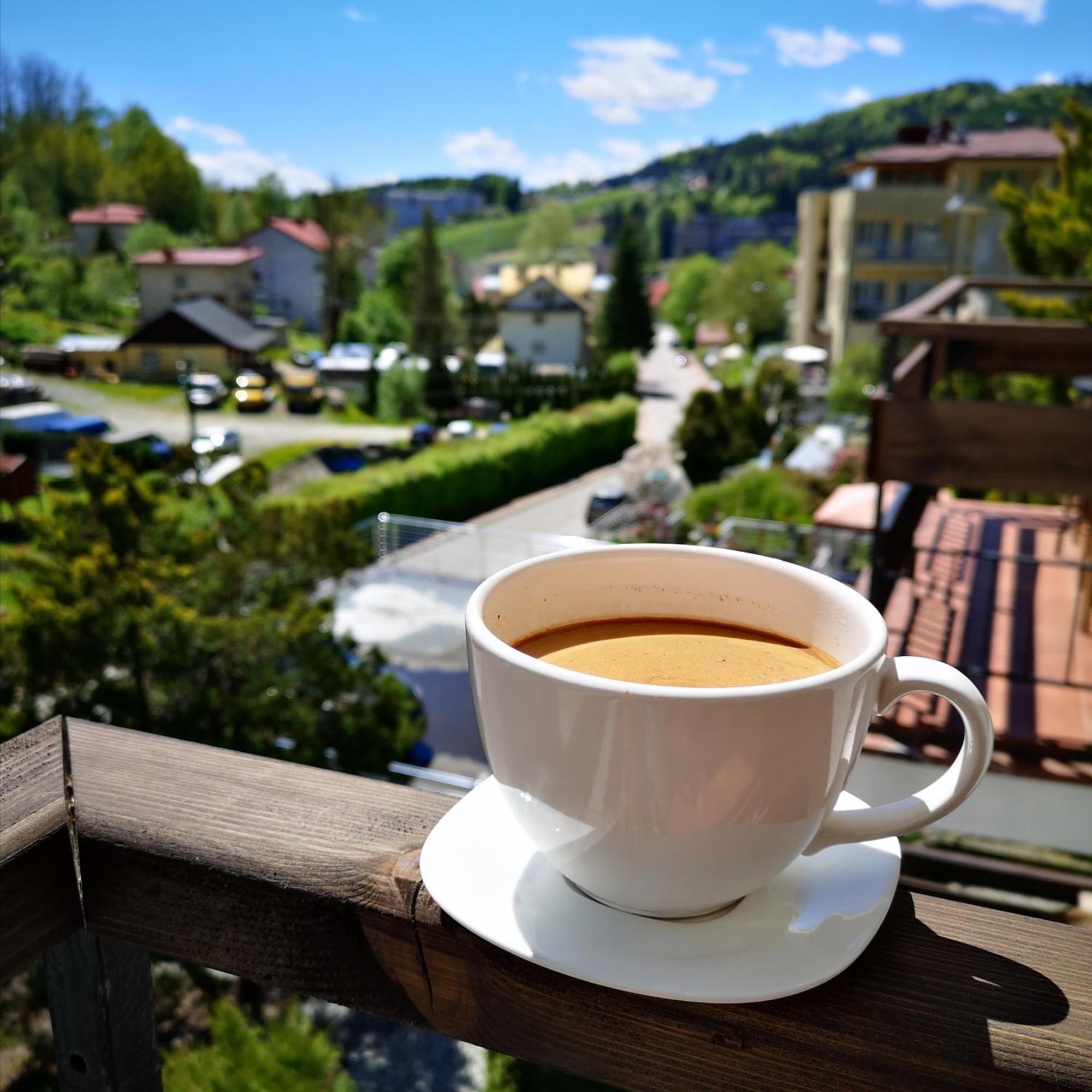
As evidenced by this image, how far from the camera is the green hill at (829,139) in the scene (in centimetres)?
5884

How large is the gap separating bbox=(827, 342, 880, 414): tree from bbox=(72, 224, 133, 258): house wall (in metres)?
17.6

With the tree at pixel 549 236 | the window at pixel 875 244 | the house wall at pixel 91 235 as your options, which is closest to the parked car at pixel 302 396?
the house wall at pixel 91 235

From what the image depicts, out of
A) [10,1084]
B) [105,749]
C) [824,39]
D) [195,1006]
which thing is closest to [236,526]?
[195,1006]

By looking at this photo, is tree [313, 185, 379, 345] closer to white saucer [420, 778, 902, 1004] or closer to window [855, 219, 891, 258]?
window [855, 219, 891, 258]

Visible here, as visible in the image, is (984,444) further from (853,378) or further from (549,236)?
(549,236)

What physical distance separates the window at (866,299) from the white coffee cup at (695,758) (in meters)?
28.8

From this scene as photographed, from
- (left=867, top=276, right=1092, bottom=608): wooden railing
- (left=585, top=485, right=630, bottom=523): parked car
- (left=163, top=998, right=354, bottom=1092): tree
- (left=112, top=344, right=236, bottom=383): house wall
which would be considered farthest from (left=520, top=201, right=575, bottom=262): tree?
(left=867, top=276, right=1092, bottom=608): wooden railing

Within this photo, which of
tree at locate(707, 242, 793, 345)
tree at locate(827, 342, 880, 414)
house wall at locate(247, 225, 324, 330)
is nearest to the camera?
tree at locate(827, 342, 880, 414)

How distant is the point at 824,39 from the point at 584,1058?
12461 centimetres

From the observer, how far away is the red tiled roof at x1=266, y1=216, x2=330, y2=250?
3175 cm

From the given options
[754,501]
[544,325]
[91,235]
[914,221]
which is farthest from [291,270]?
[754,501]

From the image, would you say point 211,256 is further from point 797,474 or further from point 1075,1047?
point 1075,1047

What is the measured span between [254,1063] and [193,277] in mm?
24770

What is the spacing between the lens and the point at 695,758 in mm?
413
